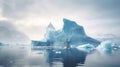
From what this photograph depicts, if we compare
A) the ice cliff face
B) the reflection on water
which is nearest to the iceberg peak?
the ice cliff face

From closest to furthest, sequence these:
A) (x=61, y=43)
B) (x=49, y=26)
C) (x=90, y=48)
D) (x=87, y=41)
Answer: (x=90, y=48) < (x=87, y=41) < (x=61, y=43) < (x=49, y=26)

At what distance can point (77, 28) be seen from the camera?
89.1 meters

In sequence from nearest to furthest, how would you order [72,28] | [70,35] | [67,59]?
[67,59], [72,28], [70,35]

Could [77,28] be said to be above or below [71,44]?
above

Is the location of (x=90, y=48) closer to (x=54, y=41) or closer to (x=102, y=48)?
(x=102, y=48)

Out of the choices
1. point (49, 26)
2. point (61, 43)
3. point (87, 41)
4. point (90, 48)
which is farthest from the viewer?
point (49, 26)

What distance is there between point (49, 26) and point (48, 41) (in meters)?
11.2

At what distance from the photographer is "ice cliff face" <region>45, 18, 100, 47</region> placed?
8881cm

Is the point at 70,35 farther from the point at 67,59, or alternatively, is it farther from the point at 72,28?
the point at 67,59

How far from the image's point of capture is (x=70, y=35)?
9119 cm

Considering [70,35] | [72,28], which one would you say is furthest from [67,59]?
[70,35]

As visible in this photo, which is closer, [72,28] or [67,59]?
[67,59]

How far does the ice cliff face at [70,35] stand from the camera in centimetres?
8881

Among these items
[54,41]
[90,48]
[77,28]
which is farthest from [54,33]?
[90,48]
